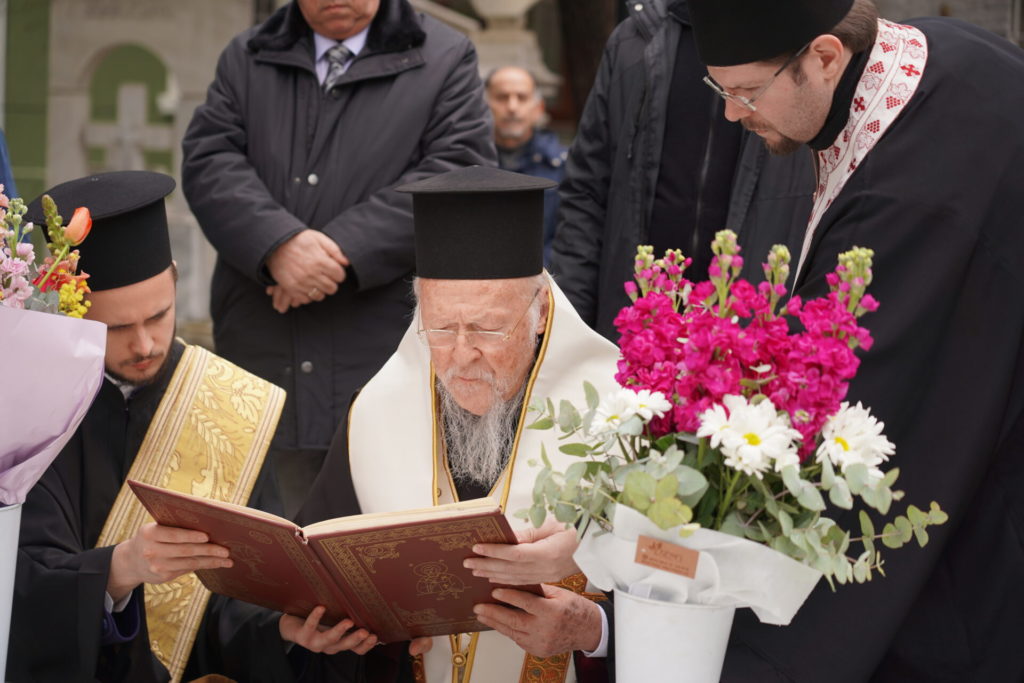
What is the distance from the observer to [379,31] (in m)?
4.93

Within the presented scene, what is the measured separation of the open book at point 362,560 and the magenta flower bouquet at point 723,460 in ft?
1.35

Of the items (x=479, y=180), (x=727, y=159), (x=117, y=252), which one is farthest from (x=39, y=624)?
(x=727, y=159)

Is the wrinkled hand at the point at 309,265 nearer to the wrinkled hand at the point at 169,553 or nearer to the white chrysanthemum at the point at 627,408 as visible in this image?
the wrinkled hand at the point at 169,553

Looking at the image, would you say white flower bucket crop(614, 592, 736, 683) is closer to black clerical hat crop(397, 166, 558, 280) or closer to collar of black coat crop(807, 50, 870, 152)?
collar of black coat crop(807, 50, 870, 152)

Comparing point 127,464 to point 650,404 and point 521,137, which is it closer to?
point 650,404

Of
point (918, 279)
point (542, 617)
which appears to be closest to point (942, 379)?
point (918, 279)

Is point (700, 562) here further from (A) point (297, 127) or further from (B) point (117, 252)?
(A) point (297, 127)

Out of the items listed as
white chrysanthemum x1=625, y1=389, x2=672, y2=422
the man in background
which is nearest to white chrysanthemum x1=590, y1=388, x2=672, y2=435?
white chrysanthemum x1=625, y1=389, x2=672, y2=422

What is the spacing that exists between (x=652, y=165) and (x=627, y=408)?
8.13ft

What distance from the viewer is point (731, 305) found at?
2.13 meters

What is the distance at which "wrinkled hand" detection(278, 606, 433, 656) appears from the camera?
3.12 m

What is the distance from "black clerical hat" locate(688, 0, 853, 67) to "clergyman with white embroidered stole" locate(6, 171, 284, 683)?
1.67 metres

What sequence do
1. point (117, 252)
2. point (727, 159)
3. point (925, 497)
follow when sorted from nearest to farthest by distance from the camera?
point (925, 497)
point (117, 252)
point (727, 159)

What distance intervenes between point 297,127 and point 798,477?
3.26 metres
